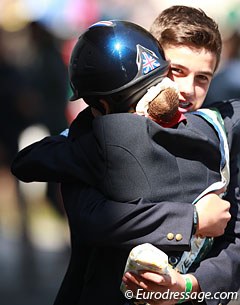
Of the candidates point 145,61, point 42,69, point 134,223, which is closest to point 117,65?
point 145,61

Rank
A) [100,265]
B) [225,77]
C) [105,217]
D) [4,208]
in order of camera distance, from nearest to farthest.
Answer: [105,217] < [100,265] < [225,77] < [4,208]

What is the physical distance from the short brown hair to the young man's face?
0.02 meters

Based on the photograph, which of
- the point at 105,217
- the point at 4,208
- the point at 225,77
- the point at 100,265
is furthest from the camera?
the point at 4,208

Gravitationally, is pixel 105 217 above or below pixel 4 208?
above

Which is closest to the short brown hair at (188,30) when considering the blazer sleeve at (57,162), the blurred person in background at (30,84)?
the blazer sleeve at (57,162)

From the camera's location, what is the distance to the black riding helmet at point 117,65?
259 centimetres

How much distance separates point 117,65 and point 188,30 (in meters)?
0.34

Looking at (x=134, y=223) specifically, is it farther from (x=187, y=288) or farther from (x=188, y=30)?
(x=188, y=30)

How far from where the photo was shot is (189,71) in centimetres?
279

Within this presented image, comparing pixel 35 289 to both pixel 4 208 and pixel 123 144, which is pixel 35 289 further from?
pixel 123 144

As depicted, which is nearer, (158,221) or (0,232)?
(158,221)

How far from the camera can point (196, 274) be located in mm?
2656

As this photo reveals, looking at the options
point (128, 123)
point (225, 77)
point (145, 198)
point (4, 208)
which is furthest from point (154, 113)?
point (4, 208)

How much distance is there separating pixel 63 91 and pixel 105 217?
4670 millimetres
